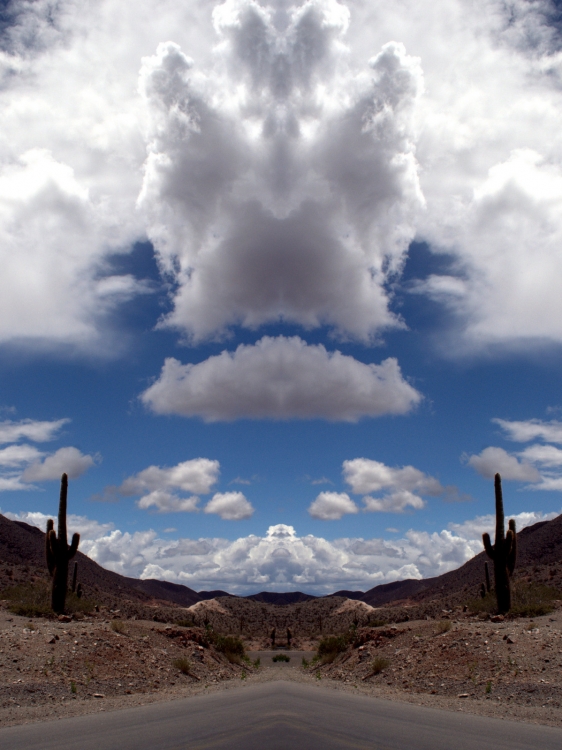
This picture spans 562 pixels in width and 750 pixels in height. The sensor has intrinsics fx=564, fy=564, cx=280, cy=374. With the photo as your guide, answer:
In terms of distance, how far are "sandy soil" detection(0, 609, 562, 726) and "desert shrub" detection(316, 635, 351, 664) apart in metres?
2.97

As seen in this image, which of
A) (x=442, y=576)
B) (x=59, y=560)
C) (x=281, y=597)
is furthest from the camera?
(x=281, y=597)

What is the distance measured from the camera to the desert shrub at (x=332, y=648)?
2688cm

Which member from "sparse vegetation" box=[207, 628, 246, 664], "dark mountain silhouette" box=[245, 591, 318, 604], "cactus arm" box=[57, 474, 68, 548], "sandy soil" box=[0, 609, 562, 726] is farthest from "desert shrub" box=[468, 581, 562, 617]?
"dark mountain silhouette" box=[245, 591, 318, 604]

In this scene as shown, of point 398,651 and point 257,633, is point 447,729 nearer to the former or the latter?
point 398,651

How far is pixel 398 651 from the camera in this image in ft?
68.3

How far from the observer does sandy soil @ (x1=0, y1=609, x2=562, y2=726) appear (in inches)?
485

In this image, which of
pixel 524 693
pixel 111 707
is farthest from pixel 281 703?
pixel 524 693

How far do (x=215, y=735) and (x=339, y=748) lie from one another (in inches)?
62.1

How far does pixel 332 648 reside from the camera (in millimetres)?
27984

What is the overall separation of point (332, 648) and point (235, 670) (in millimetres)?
6149

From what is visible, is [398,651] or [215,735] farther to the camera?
[398,651]

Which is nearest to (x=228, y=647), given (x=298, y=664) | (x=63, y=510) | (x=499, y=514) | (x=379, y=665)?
(x=298, y=664)

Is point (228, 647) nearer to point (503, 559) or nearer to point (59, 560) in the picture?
point (59, 560)

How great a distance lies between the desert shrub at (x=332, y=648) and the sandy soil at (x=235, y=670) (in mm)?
2973
